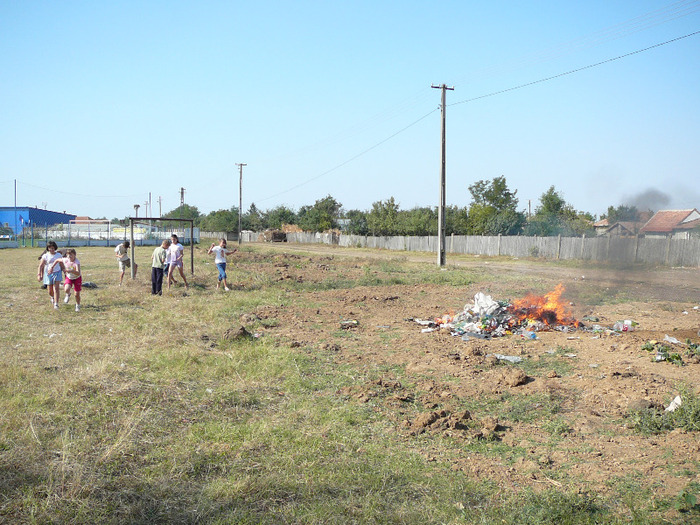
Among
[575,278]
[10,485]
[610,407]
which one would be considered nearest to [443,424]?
[610,407]

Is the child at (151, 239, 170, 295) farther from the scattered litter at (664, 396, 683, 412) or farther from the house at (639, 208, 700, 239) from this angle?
the house at (639, 208, 700, 239)

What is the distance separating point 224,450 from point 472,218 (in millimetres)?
45926

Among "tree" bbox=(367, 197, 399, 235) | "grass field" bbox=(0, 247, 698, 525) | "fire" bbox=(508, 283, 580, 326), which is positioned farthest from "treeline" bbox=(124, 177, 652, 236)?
"grass field" bbox=(0, 247, 698, 525)

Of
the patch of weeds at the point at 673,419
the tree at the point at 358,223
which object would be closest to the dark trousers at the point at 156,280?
the patch of weeds at the point at 673,419

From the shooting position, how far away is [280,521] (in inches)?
147

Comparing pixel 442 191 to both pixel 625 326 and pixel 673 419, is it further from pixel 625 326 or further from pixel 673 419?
pixel 673 419

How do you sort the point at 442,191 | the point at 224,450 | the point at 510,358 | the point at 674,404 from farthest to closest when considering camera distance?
the point at 442,191 → the point at 510,358 → the point at 674,404 → the point at 224,450

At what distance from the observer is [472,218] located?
48688 mm

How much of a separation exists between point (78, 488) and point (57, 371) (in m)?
3.63

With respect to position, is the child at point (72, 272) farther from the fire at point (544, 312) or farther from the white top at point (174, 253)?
the fire at point (544, 312)

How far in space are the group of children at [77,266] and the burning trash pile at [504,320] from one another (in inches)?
309

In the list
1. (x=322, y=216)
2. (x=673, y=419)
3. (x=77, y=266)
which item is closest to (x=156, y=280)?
(x=77, y=266)

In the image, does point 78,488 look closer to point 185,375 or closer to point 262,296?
Answer: point 185,375

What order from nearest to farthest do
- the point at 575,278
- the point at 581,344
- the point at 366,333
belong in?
the point at 581,344 → the point at 366,333 → the point at 575,278
